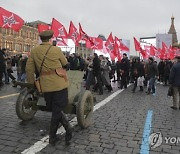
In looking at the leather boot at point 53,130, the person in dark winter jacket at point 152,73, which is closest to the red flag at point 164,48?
the person in dark winter jacket at point 152,73

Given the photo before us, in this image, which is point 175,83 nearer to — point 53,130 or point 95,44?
point 53,130

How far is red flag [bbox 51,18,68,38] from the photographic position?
1855 centimetres

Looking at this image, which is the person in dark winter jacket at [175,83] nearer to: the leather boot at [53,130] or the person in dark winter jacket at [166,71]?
the leather boot at [53,130]

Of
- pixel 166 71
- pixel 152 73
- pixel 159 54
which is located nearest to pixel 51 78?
pixel 152 73

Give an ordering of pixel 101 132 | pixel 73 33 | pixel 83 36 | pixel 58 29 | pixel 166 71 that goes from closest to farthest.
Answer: pixel 101 132 → pixel 58 29 → pixel 166 71 → pixel 73 33 → pixel 83 36

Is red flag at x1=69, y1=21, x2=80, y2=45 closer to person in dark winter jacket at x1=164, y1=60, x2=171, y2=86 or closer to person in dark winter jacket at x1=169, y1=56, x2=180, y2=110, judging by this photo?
person in dark winter jacket at x1=164, y1=60, x2=171, y2=86

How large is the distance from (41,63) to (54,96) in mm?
561

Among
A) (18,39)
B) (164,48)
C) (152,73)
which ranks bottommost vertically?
(152,73)

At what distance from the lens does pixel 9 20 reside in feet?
47.4

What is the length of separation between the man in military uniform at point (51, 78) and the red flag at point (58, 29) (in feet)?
45.2

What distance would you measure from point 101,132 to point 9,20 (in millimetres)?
10066

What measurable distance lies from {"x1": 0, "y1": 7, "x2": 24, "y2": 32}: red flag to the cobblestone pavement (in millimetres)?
6646

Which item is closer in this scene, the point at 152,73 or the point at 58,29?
the point at 152,73

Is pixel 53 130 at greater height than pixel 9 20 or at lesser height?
lesser
